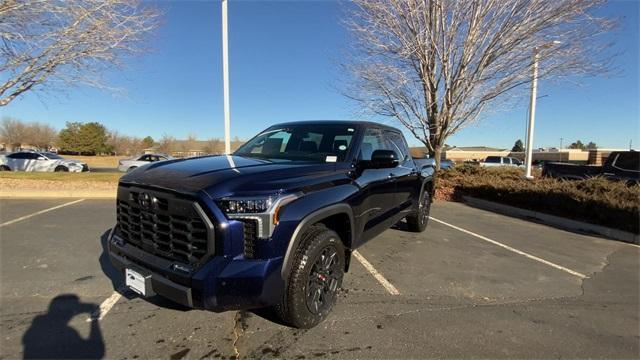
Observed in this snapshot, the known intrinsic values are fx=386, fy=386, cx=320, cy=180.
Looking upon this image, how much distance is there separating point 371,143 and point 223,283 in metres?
2.70

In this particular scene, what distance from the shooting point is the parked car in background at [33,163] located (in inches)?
911

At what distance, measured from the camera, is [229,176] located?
9.60 feet

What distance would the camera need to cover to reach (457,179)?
46.8ft

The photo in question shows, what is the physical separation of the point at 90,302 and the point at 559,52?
13.8 m

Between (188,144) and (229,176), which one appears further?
(188,144)

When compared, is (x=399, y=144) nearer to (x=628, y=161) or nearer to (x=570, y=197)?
(x=570, y=197)

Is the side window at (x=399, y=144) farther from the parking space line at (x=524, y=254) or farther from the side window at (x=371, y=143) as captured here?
the parking space line at (x=524, y=254)

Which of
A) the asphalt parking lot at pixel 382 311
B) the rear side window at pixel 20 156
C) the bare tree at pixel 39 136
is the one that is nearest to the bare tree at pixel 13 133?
the bare tree at pixel 39 136

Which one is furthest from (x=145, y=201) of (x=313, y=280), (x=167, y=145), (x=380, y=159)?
(x=167, y=145)

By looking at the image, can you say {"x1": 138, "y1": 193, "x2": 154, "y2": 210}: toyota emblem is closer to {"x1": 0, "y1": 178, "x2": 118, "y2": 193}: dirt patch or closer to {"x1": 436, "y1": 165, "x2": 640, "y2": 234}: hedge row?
{"x1": 436, "y1": 165, "x2": 640, "y2": 234}: hedge row

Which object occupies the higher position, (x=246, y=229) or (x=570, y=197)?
(x=246, y=229)

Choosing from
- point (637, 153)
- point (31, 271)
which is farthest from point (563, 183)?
point (31, 271)

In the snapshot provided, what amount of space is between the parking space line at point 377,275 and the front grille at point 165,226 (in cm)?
243

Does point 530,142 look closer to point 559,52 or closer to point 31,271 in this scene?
point 559,52
